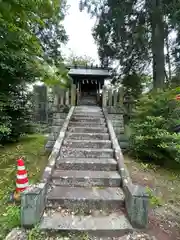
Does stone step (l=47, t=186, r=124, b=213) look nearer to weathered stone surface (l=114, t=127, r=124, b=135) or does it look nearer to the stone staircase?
the stone staircase

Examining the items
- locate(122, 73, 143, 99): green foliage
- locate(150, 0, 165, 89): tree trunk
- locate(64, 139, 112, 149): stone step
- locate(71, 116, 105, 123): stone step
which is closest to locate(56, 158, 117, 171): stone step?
locate(64, 139, 112, 149): stone step

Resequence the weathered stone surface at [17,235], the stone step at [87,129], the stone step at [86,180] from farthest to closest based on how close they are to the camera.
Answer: the stone step at [87,129], the stone step at [86,180], the weathered stone surface at [17,235]

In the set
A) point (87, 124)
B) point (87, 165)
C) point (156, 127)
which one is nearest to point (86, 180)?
point (87, 165)

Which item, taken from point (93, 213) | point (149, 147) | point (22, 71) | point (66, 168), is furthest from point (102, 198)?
point (22, 71)

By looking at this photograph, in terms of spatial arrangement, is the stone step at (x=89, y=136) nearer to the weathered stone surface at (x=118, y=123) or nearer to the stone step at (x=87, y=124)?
the stone step at (x=87, y=124)

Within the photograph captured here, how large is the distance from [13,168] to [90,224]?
2.59 m

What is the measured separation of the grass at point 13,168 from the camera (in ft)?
8.01

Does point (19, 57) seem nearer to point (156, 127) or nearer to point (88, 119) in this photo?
point (88, 119)

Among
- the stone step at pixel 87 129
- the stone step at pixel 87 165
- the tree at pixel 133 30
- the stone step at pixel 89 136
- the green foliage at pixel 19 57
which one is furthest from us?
the tree at pixel 133 30

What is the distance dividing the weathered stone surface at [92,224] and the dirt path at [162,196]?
351mm

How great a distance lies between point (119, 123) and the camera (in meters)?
6.21

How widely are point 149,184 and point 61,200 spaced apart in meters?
1.96

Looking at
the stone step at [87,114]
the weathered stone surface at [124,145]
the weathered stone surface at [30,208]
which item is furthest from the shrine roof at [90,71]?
the weathered stone surface at [30,208]

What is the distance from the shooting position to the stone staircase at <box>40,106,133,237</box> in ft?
7.61
